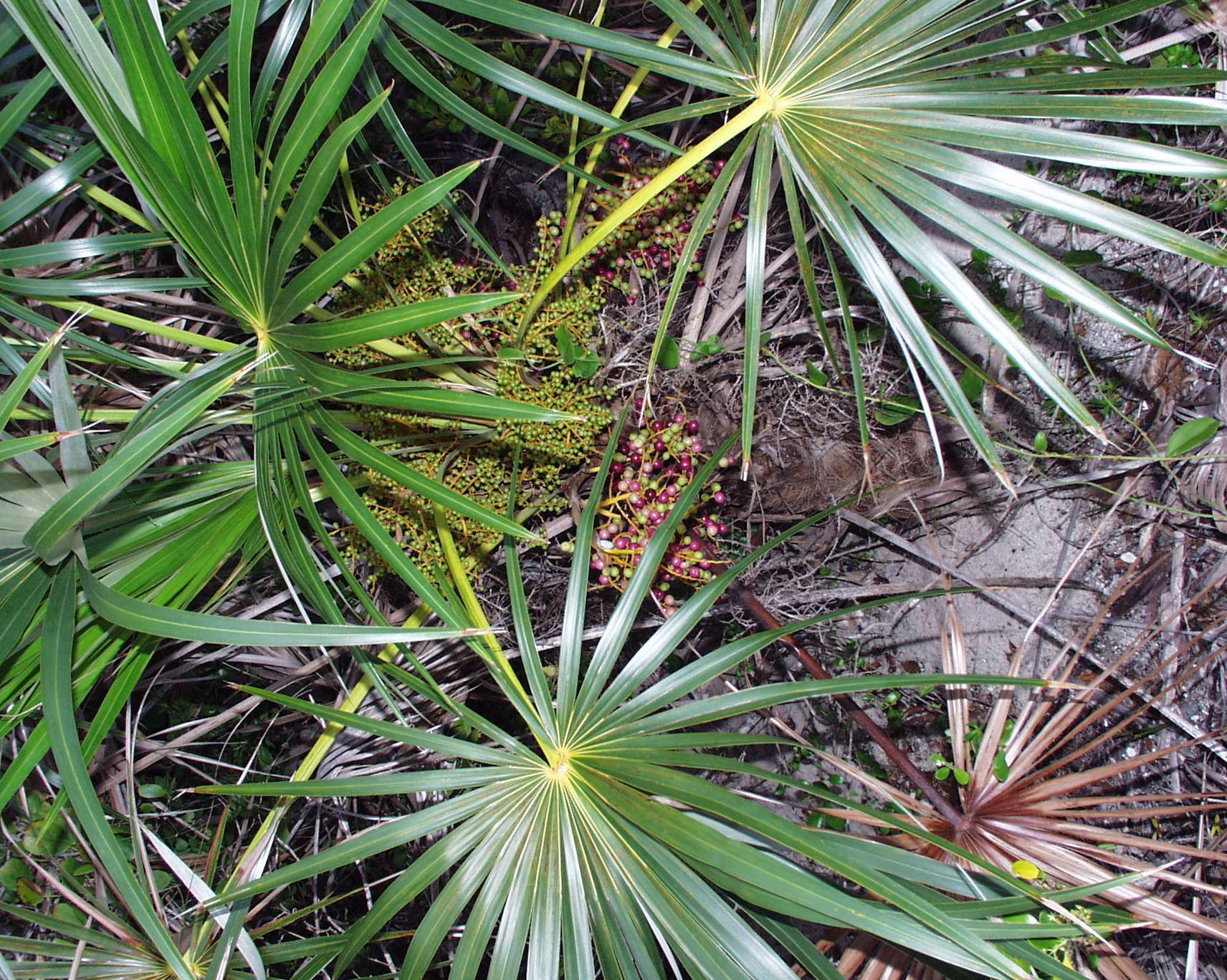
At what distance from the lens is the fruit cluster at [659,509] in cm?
141

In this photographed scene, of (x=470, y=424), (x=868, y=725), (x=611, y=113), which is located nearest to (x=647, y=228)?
(x=611, y=113)

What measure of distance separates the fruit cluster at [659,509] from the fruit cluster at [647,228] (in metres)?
0.29

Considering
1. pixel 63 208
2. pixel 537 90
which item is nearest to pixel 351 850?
pixel 537 90

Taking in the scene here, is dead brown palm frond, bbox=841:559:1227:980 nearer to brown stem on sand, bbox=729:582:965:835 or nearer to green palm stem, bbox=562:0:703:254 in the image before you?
brown stem on sand, bbox=729:582:965:835

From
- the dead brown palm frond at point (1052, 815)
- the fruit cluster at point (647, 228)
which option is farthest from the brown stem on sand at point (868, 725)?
the fruit cluster at point (647, 228)

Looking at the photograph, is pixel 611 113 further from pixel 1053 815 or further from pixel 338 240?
pixel 1053 815

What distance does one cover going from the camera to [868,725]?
1.33 meters

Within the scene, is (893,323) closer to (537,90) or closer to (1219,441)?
(537,90)

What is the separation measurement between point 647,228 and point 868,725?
3.54 feet

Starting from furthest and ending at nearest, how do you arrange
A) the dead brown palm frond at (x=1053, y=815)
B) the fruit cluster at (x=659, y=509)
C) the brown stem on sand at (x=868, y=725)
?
the fruit cluster at (x=659, y=509) → the brown stem on sand at (x=868, y=725) → the dead brown palm frond at (x=1053, y=815)

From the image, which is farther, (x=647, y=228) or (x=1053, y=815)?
(x=647, y=228)

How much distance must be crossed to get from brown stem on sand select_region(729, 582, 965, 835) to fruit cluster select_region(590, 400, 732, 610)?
0.32 feet

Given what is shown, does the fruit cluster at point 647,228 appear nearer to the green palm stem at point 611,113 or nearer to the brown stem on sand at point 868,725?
the green palm stem at point 611,113

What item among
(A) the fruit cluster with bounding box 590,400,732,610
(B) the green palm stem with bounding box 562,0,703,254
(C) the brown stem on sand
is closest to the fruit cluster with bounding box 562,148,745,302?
(B) the green palm stem with bounding box 562,0,703,254
